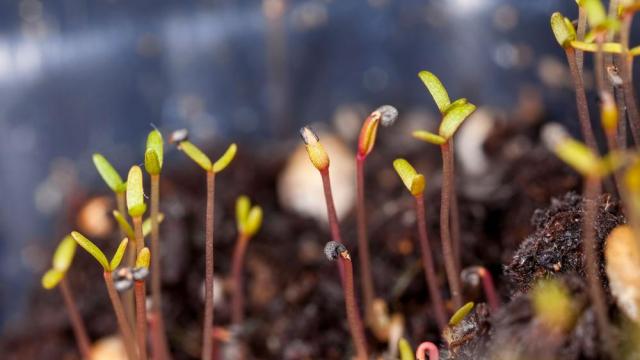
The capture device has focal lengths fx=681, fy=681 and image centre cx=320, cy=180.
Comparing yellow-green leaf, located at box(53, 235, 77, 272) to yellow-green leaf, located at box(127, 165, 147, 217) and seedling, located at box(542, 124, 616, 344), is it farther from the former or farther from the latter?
seedling, located at box(542, 124, 616, 344)

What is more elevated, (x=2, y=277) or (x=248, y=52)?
(x=248, y=52)

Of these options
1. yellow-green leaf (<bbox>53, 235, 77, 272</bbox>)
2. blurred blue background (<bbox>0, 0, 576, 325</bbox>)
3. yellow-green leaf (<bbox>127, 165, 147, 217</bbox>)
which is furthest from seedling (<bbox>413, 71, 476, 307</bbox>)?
blurred blue background (<bbox>0, 0, 576, 325</bbox>)

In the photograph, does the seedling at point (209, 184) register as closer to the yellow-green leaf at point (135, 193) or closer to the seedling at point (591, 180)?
the yellow-green leaf at point (135, 193)

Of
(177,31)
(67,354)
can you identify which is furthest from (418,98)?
(67,354)

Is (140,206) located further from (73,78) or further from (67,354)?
(73,78)

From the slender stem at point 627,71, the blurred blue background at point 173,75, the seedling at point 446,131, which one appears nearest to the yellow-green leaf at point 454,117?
the seedling at point 446,131

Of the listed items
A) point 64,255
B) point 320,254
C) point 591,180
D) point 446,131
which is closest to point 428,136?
point 446,131
